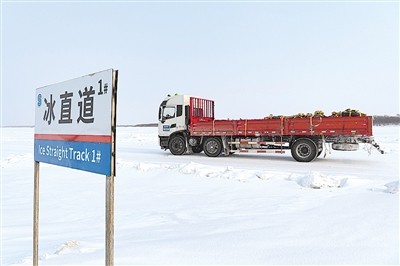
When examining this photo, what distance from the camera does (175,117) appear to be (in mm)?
15641

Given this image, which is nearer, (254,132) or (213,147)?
(254,132)

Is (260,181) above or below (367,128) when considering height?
below

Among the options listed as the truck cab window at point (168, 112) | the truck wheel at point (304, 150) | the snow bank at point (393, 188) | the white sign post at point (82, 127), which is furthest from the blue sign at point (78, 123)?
the truck cab window at point (168, 112)

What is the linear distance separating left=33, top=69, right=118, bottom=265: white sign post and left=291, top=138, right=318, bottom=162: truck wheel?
10773mm

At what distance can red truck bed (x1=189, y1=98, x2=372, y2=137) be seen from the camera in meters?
11.5

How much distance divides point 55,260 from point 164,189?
400 centimetres

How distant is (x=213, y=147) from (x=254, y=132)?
2.26 metres

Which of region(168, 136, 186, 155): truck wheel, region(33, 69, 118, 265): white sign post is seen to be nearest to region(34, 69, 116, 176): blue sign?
region(33, 69, 118, 265): white sign post

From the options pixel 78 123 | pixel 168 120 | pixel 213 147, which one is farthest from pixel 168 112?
pixel 78 123

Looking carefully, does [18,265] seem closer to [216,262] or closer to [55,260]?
[55,260]

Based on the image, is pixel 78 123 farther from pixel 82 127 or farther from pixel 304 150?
pixel 304 150

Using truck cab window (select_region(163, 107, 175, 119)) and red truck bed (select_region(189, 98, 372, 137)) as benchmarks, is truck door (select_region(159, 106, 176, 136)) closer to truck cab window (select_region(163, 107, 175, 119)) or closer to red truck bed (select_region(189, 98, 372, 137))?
truck cab window (select_region(163, 107, 175, 119))

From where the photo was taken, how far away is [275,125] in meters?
13.1

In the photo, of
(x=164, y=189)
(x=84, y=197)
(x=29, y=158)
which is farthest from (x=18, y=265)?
(x=29, y=158)
